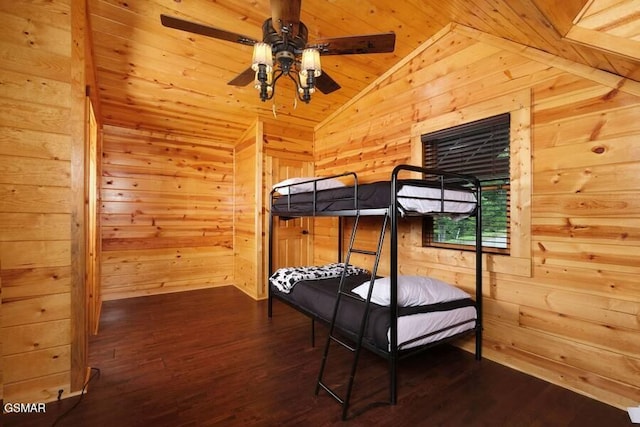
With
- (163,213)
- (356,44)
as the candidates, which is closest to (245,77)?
(356,44)

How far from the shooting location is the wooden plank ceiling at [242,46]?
1.77 metres

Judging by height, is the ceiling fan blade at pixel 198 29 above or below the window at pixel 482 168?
above

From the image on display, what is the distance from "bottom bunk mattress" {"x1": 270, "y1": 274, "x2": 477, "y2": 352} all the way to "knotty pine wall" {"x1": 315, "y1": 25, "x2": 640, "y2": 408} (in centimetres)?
40

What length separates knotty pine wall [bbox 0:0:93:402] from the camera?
1.77 m

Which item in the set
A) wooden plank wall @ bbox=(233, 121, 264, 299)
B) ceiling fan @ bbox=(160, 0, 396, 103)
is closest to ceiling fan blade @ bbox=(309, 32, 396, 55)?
ceiling fan @ bbox=(160, 0, 396, 103)

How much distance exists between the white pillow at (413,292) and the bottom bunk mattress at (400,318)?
36mm

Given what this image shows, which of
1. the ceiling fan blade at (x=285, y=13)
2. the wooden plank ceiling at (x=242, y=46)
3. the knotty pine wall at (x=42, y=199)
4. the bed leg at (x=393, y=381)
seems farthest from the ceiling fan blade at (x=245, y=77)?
the bed leg at (x=393, y=381)

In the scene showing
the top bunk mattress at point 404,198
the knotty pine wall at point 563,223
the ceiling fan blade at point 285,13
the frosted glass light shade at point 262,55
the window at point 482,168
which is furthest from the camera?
the window at point 482,168

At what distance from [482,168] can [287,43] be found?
1937mm

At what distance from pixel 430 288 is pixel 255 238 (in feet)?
8.61

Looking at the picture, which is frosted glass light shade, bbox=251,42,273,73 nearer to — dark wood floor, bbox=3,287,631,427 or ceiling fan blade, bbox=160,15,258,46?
ceiling fan blade, bbox=160,15,258,46

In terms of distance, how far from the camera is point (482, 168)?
102 inches

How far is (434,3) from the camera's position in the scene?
8.09 ft

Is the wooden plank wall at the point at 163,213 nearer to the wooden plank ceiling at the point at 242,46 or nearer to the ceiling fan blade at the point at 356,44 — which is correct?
the wooden plank ceiling at the point at 242,46
